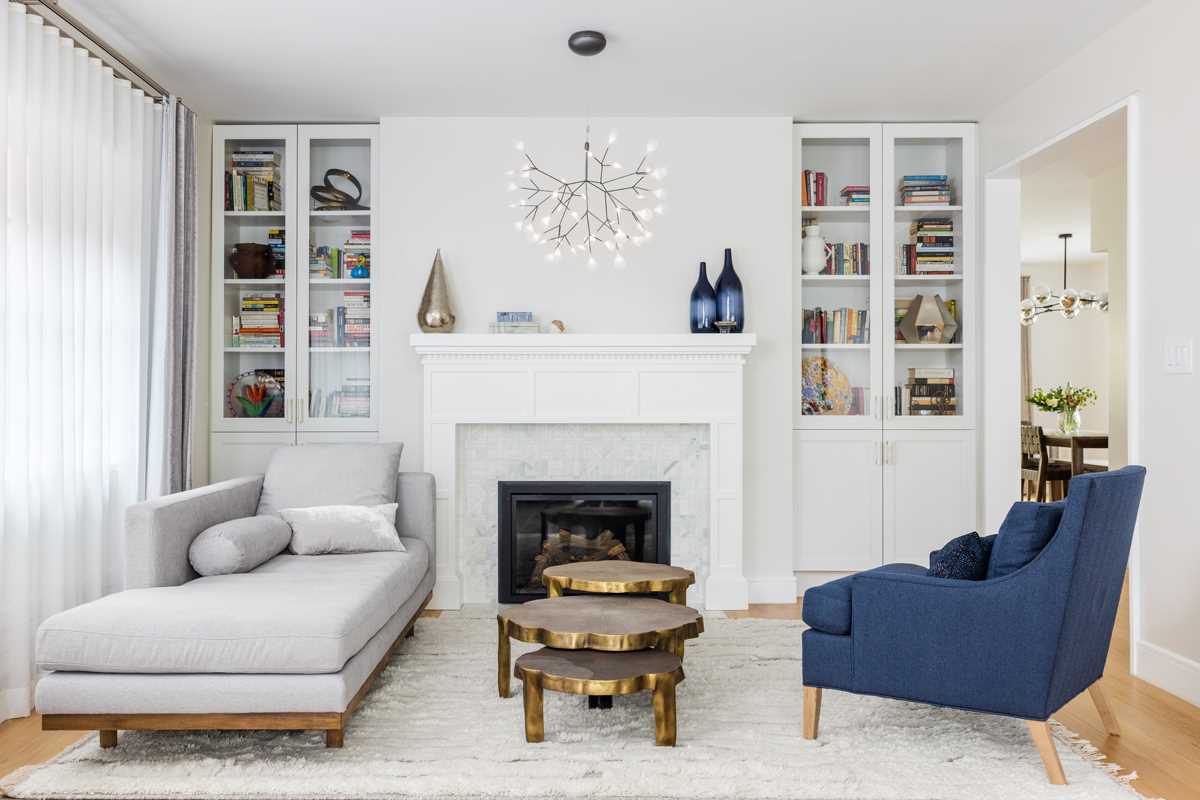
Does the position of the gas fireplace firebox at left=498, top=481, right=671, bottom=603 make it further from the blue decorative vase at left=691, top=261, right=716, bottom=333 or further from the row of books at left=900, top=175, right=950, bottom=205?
the row of books at left=900, top=175, right=950, bottom=205

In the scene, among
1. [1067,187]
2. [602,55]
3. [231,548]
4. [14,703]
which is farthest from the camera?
[1067,187]

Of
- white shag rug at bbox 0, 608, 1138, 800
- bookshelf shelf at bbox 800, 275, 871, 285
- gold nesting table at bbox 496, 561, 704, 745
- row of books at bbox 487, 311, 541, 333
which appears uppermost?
bookshelf shelf at bbox 800, 275, 871, 285

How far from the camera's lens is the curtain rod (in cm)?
289

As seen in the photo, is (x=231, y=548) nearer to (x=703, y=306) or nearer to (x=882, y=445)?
(x=703, y=306)

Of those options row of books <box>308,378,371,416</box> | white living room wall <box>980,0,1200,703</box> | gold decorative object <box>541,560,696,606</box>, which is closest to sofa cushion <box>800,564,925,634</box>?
gold decorative object <box>541,560,696,606</box>

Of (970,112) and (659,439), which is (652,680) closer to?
(659,439)

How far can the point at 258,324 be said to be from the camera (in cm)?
455

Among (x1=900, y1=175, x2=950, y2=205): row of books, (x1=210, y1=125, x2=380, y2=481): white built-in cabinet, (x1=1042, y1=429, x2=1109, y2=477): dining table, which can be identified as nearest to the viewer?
(x1=210, y1=125, x2=380, y2=481): white built-in cabinet

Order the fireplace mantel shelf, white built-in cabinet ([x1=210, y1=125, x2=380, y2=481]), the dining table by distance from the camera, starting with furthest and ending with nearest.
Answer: the dining table < white built-in cabinet ([x1=210, y1=125, x2=380, y2=481]) < the fireplace mantel shelf

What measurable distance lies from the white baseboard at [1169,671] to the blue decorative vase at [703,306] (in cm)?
229

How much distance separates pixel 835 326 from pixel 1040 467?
3.79 m

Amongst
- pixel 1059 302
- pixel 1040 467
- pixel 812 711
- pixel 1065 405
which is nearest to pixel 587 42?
pixel 812 711

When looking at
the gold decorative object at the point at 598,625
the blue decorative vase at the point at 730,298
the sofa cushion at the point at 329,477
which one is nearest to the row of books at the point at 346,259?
the sofa cushion at the point at 329,477

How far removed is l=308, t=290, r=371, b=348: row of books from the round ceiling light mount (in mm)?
1873
